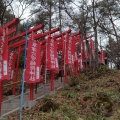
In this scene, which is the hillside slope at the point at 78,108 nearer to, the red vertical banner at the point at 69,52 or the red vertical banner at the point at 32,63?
the red vertical banner at the point at 32,63

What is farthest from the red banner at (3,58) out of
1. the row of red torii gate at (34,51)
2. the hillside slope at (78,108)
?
the hillside slope at (78,108)

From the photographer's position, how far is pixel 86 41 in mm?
14422

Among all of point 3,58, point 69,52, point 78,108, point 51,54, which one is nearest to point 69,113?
point 78,108

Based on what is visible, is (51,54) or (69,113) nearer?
(69,113)

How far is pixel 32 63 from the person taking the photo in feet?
24.6

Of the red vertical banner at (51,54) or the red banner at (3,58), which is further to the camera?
the red vertical banner at (51,54)

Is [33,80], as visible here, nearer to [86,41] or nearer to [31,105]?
[31,105]

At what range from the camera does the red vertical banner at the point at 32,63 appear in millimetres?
7210

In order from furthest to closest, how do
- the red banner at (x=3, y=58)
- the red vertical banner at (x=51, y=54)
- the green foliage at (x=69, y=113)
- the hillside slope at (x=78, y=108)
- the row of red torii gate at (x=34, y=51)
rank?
the red vertical banner at (x=51, y=54) < the row of red torii gate at (x=34, y=51) < the red banner at (x=3, y=58) < the hillside slope at (x=78, y=108) < the green foliage at (x=69, y=113)

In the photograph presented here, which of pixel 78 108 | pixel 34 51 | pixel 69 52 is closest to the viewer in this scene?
pixel 78 108

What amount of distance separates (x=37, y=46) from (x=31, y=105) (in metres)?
2.27

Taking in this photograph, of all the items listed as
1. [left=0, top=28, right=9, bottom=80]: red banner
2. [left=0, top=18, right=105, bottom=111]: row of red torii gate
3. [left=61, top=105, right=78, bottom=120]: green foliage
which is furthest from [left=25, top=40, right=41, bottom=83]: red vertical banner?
[left=61, top=105, right=78, bottom=120]: green foliage

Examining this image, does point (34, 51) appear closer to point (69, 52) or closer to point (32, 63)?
point (32, 63)

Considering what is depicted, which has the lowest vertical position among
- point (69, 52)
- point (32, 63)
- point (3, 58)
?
point (32, 63)
